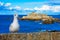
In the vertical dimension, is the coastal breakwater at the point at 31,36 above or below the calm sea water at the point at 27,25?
below

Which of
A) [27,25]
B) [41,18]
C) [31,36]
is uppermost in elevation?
[41,18]

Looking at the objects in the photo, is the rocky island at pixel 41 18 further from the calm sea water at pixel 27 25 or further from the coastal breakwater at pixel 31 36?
the coastal breakwater at pixel 31 36

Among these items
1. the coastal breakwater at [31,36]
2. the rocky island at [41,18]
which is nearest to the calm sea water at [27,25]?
the rocky island at [41,18]

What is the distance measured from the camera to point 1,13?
368 cm

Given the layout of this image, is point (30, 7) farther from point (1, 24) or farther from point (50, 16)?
Result: point (1, 24)

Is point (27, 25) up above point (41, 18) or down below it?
below

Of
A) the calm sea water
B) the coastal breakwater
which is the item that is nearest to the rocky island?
the calm sea water

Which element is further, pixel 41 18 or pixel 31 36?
pixel 41 18

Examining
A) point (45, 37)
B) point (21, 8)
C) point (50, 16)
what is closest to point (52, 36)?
point (45, 37)

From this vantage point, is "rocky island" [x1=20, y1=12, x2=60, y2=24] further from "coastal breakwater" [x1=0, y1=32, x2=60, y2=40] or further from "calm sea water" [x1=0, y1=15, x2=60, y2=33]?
"coastal breakwater" [x1=0, y1=32, x2=60, y2=40]

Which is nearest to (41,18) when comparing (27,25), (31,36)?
(27,25)

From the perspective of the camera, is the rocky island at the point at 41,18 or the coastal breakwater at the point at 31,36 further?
the rocky island at the point at 41,18

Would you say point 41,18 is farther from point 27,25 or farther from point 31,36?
point 31,36

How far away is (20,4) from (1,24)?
0.58 metres
